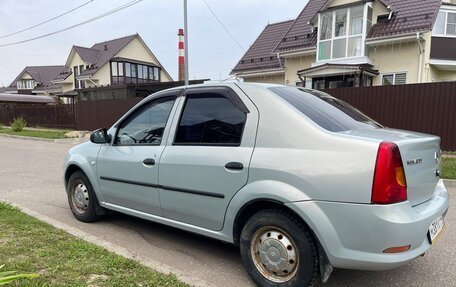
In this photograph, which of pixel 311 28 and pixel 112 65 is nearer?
pixel 311 28

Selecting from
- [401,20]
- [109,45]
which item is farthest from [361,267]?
[109,45]

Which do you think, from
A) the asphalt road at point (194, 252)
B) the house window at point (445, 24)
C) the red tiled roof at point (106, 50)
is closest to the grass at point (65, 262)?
the asphalt road at point (194, 252)

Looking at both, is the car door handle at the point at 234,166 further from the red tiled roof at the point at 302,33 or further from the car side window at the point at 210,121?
the red tiled roof at the point at 302,33

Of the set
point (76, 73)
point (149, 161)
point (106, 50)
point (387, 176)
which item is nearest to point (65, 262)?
point (149, 161)

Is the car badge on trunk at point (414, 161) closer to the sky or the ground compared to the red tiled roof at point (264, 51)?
closer to the ground

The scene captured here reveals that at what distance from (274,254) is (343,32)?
17.9 meters

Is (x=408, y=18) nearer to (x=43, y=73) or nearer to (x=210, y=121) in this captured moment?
(x=210, y=121)

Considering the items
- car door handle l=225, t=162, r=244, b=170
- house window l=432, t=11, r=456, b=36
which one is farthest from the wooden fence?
car door handle l=225, t=162, r=244, b=170

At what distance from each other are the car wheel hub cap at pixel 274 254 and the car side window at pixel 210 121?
0.83 m

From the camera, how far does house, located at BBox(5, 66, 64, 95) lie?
56000 millimetres

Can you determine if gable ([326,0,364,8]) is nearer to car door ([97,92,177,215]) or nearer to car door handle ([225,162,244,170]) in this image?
→ car door ([97,92,177,215])

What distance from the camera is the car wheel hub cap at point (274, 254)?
292 centimetres

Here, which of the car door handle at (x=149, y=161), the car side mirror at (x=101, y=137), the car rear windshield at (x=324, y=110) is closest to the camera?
the car rear windshield at (x=324, y=110)

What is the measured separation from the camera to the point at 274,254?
9.82ft
